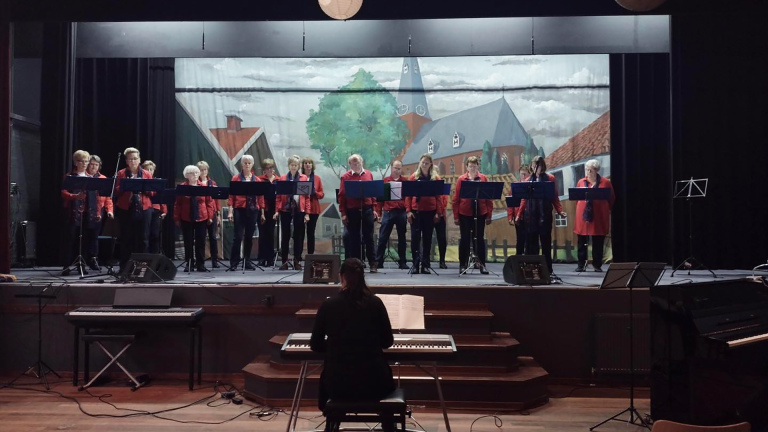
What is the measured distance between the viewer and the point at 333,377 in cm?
406

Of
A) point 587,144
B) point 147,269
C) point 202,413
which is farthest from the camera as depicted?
point 587,144

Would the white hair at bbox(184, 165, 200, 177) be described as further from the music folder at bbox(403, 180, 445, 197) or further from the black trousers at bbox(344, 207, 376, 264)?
the music folder at bbox(403, 180, 445, 197)

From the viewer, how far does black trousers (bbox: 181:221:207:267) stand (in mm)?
9070

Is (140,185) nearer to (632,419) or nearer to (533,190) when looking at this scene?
(533,190)

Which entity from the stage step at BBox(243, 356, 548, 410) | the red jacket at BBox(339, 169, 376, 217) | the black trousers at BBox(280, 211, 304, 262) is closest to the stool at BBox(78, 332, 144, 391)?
the stage step at BBox(243, 356, 548, 410)

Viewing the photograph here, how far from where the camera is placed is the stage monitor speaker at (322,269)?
6746 mm

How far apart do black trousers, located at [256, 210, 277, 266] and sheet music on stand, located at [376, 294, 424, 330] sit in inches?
201

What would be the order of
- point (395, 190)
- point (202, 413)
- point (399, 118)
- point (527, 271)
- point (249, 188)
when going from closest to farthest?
point (202, 413)
point (527, 271)
point (249, 188)
point (395, 190)
point (399, 118)

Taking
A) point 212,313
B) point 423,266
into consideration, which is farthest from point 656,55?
point 212,313

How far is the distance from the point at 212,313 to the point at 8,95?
3812 millimetres

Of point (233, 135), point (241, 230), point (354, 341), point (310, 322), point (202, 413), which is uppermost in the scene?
point (233, 135)

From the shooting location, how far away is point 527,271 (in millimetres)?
6840

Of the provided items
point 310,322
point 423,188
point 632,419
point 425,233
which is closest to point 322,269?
point 310,322

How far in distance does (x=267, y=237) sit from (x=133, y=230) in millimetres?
1905
